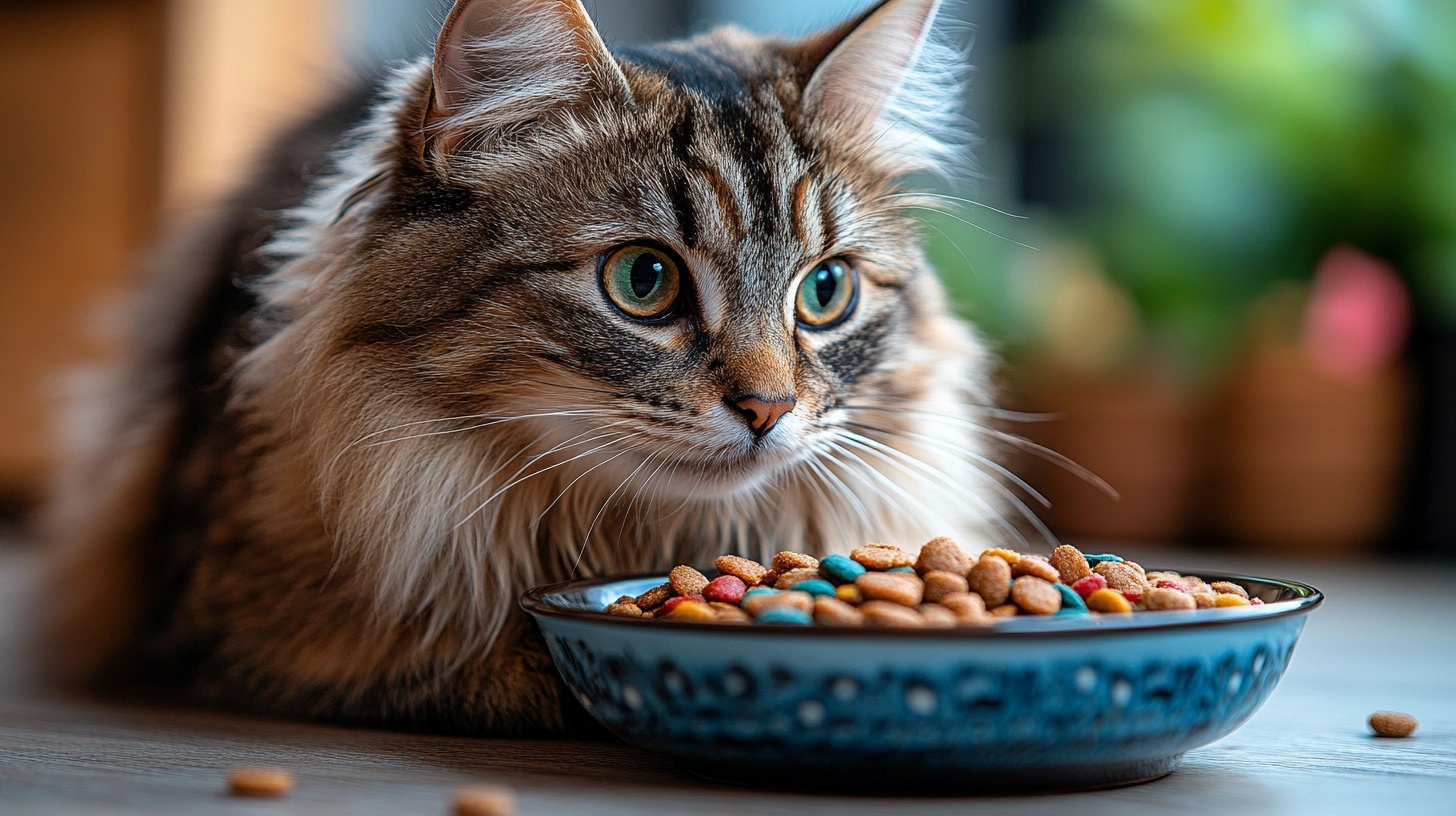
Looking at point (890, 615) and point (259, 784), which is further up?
point (890, 615)

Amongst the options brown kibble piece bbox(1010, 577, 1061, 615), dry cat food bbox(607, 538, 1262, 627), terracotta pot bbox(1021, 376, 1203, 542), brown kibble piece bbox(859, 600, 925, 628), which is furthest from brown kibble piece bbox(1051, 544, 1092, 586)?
terracotta pot bbox(1021, 376, 1203, 542)

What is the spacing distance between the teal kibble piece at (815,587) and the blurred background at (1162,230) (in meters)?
2.18

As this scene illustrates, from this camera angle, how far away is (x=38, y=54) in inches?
151

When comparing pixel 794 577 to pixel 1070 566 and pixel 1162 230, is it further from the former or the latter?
pixel 1162 230

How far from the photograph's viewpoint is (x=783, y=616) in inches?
37.8

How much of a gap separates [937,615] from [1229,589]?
0.34 m

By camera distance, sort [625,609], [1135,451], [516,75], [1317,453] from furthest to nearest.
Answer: [1135,451], [1317,453], [516,75], [625,609]

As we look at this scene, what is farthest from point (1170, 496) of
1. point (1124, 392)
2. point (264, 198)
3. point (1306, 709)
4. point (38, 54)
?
point (38, 54)

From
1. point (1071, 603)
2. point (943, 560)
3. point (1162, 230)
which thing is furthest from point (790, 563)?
point (1162, 230)

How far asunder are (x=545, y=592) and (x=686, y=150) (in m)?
0.46

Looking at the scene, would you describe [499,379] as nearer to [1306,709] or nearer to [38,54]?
[1306,709]

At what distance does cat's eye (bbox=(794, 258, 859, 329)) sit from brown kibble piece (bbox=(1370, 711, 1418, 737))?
2.18 ft

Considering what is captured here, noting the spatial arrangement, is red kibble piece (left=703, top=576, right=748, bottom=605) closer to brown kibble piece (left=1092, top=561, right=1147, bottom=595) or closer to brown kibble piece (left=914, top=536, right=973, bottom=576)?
brown kibble piece (left=914, top=536, right=973, bottom=576)

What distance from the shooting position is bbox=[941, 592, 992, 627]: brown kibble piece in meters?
0.98
